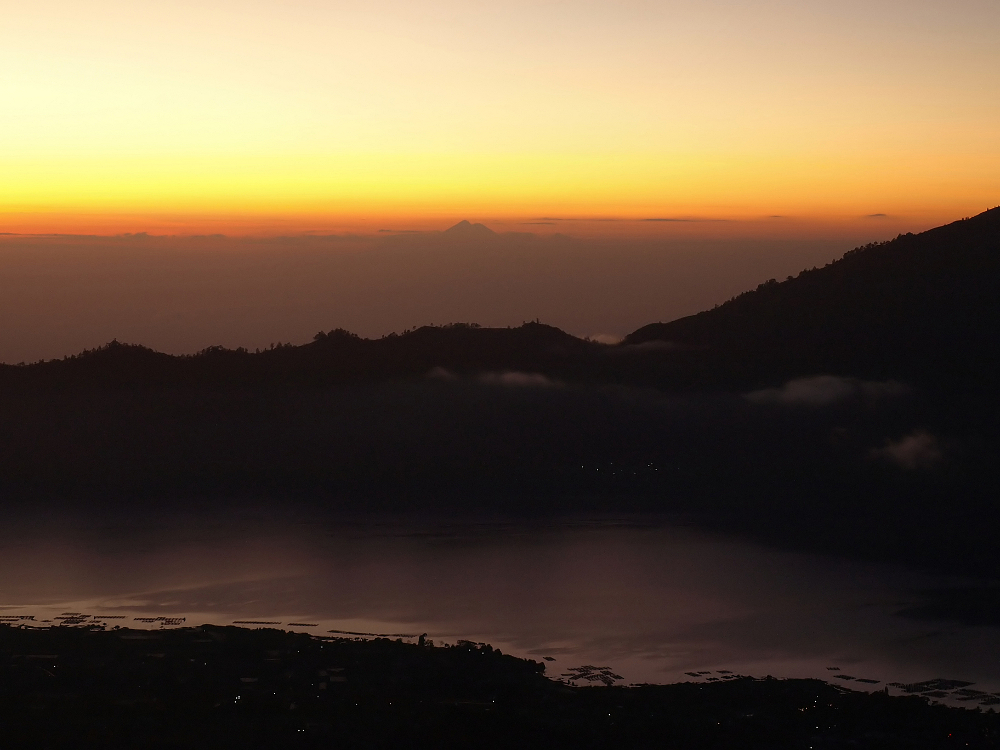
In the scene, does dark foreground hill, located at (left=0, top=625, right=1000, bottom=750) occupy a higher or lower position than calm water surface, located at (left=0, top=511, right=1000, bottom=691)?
higher

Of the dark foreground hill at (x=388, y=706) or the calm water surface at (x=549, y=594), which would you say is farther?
the calm water surface at (x=549, y=594)

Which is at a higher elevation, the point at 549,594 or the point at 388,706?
the point at 388,706

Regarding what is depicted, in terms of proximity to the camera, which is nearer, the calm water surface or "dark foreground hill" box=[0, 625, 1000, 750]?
"dark foreground hill" box=[0, 625, 1000, 750]

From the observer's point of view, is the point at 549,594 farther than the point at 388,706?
Yes

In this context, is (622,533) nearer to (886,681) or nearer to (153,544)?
(153,544)

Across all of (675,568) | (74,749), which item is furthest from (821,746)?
(675,568)
